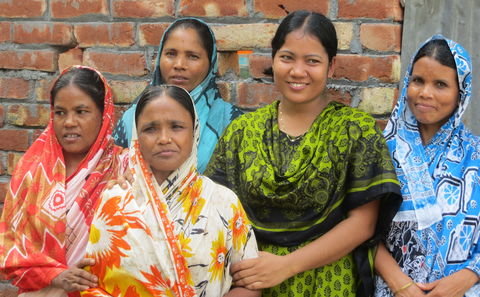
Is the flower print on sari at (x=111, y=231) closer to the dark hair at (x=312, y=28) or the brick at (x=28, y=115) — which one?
the dark hair at (x=312, y=28)

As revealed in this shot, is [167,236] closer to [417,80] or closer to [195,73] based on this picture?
[195,73]

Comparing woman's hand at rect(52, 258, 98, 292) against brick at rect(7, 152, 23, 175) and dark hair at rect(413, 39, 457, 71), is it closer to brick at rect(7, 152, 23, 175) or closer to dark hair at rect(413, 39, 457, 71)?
brick at rect(7, 152, 23, 175)

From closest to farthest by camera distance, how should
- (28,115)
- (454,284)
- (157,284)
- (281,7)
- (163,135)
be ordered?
1. (157,284)
2. (163,135)
3. (454,284)
4. (281,7)
5. (28,115)

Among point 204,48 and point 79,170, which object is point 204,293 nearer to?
point 79,170

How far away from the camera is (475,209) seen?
7.77 ft

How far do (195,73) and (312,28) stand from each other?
2.14 feet

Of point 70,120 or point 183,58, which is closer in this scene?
point 70,120

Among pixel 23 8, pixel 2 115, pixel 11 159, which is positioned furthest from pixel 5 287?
pixel 23 8

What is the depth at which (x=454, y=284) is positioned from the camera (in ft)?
7.62

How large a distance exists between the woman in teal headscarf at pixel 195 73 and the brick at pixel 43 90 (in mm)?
507

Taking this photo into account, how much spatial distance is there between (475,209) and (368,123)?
48 cm

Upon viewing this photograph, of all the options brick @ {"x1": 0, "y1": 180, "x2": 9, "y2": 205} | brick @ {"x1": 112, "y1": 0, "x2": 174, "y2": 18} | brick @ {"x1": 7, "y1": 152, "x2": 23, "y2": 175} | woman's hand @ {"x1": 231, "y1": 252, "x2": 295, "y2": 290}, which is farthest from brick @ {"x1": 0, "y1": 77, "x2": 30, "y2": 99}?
woman's hand @ {"x1": 231, "y1": 252, "x2": 295, "y2": 290}

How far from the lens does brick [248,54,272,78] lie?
9.76 ft

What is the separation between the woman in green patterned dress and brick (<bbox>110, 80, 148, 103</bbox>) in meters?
0.77
